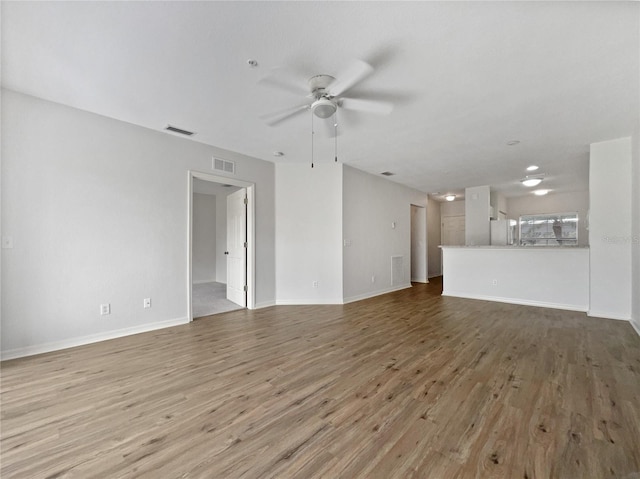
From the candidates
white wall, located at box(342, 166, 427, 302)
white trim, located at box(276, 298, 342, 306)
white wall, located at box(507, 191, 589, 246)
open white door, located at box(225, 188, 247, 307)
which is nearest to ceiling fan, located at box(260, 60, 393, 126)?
open white door, located at box(225, 188, 247, 307)

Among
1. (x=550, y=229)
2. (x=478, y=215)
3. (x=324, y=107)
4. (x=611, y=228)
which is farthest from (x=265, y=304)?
(x=550, y=229)

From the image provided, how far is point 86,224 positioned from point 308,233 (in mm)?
3186

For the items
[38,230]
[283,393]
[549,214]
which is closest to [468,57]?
[283,393]

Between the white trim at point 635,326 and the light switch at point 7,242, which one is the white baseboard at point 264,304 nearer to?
the light switch at point 7,242

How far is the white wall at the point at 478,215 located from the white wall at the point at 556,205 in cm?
275

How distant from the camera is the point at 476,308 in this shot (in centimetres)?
481

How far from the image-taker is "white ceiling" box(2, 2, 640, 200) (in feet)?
5.82

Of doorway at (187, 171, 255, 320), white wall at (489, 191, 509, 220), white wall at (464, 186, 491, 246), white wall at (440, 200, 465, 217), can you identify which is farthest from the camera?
white wall at (440, 200, 465, 217)

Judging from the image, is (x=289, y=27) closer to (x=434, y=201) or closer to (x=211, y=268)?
(x=211, y=268)

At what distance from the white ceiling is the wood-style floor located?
8.74ft

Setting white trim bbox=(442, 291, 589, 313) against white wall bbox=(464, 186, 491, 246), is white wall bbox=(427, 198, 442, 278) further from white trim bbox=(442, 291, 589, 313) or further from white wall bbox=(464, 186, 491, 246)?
white trim bbox=(442, 291, 589, 313)

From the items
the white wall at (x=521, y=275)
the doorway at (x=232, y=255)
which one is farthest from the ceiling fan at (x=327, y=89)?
the white wall at (x=521, y=275)

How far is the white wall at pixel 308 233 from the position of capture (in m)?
5.04

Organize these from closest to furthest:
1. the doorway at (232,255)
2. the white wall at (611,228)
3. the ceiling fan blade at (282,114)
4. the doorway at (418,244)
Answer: the ceiling fan blade at (282,114)
the white wall at (611,228)
the doorway at (232,255)
the doorway at (418,244)
